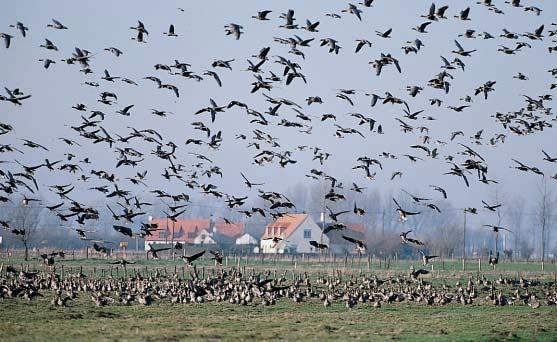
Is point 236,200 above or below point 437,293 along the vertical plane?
above

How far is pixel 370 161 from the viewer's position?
46.1m

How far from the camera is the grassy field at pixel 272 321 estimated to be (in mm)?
31516

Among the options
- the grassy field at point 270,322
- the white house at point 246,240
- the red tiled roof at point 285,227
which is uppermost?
the red tiled roof at point 285,227

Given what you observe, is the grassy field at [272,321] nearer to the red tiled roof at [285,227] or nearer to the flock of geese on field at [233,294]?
the flock of geese on field at [233,294]

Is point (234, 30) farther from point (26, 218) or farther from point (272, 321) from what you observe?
point (26, 218)

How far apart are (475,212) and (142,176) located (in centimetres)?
1709

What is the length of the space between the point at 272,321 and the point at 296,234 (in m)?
105

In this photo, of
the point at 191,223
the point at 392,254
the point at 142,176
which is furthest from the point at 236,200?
the point at 191,223

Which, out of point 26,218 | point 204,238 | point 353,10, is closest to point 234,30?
point 353,10

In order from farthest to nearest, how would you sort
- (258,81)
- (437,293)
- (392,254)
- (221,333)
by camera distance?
1. (392,254)
2. (437,293)
3. (258,81)
4. (221,333)

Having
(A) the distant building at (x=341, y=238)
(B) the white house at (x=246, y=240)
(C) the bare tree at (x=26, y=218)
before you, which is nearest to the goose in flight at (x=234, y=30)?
(C) the bare tree at (x=26, y=218)

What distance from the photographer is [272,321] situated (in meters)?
37.0

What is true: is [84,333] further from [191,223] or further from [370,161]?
[191,223]

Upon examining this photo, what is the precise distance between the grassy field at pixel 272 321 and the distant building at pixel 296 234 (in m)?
90.7
